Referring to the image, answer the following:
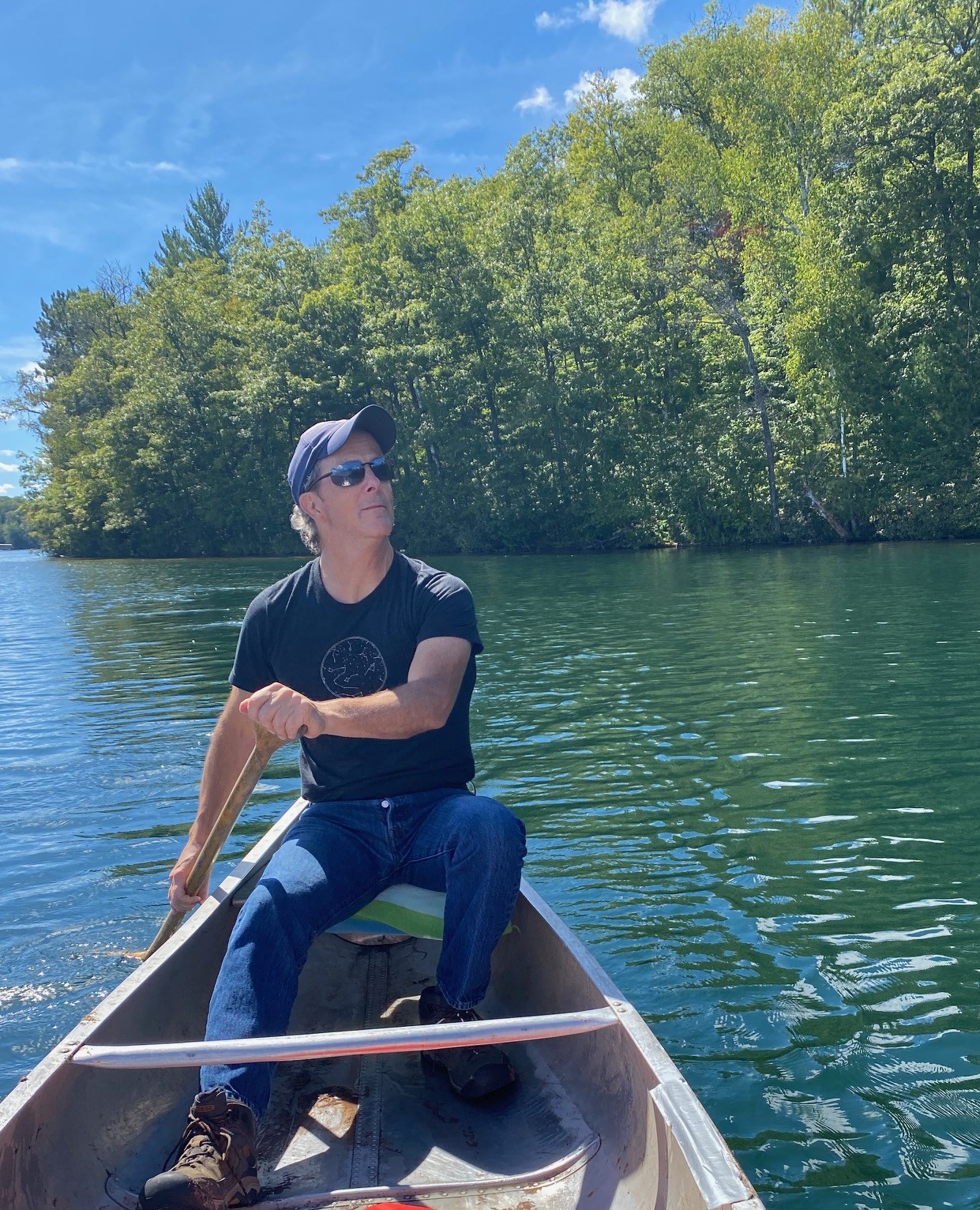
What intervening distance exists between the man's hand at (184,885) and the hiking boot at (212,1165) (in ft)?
3.71

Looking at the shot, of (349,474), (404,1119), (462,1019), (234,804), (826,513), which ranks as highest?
(349,474)

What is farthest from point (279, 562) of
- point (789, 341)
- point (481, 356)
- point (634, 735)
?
point (634, 735)

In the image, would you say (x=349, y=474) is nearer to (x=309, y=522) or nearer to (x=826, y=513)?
(x=309, y=522)

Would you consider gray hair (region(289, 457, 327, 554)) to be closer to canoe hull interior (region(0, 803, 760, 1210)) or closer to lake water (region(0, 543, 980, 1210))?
canoe hull interior (region(0, 803, 760, 1210))

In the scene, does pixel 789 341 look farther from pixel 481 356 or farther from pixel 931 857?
pixel 931 857

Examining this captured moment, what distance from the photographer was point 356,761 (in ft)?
11.6

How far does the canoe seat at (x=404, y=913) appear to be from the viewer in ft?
11.1

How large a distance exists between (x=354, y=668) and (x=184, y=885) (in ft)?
3.20

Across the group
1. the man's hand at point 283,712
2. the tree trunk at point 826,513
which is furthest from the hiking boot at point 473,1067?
the tree trunk at point 826,513

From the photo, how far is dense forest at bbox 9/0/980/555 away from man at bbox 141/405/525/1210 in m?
31.6

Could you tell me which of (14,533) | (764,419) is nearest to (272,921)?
(764,419)

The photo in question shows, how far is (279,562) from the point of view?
1726 inches

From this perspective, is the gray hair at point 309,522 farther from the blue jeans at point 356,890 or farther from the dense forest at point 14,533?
the dense forest at point 14,533

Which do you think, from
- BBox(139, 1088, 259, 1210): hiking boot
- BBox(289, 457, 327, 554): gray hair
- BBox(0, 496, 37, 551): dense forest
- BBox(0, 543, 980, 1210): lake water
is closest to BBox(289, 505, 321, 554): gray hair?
BBox(289, 457, 327, 554): gray hair
